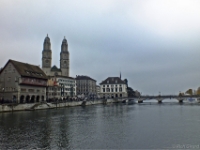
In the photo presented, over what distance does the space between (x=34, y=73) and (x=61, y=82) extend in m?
35.7

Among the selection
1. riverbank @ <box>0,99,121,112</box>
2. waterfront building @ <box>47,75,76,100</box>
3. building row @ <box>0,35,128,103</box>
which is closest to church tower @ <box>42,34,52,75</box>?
building row @ <box>0,35,128,103</box>

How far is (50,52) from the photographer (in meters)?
130

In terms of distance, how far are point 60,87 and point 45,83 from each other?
81.4 feet

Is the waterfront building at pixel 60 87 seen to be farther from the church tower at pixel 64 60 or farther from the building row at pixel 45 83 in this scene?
the church tower at pixel 64 60

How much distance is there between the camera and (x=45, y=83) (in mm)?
79625

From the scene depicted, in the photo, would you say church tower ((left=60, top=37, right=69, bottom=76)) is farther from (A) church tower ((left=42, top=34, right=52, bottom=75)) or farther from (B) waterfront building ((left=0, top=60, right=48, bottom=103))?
(B) waterfront building ((left=0, top=60, right=48, bottom=103))

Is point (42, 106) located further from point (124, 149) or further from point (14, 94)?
point (124, 149)

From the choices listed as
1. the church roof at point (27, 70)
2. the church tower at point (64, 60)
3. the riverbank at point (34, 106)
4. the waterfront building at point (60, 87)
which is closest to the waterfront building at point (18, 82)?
the church roof at point (27, 70)

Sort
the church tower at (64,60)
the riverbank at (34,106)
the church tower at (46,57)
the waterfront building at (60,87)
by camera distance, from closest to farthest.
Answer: the riverbank at (34,106)
the waterfront building at (60,87)
the church tower at (46,57)
the church tower at (64,60)

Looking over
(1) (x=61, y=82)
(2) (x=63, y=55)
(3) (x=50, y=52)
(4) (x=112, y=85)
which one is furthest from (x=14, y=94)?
(4) (x=112, y=85)

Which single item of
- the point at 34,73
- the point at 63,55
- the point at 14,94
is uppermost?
the point at 63,55

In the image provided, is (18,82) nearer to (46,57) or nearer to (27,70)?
(27,70)

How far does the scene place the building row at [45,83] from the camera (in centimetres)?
6712

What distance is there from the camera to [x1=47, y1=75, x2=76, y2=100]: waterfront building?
96875 mm
